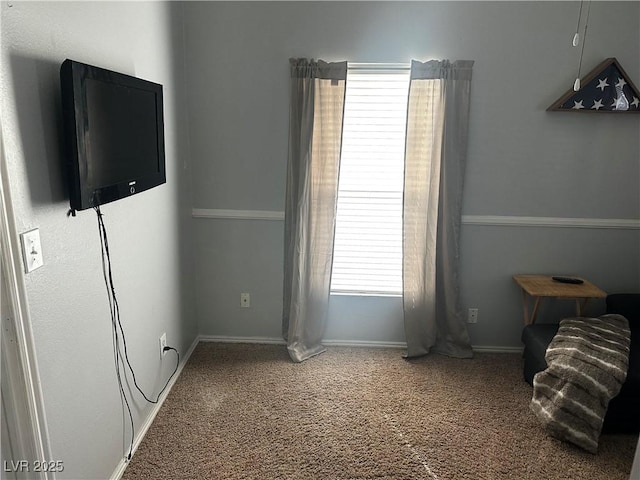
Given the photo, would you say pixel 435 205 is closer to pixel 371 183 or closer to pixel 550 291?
pixel 371 183

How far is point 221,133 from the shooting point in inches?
119

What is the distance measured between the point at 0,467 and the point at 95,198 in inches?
35.6

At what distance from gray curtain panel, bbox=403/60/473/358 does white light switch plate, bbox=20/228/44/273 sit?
7.03ft

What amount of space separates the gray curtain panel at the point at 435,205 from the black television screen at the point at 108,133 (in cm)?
158

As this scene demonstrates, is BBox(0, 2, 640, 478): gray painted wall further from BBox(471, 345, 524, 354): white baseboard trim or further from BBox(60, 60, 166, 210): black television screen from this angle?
BBox(60, 60, 166, 210): black television screen

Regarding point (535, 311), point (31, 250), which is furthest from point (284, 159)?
point (535, 311)

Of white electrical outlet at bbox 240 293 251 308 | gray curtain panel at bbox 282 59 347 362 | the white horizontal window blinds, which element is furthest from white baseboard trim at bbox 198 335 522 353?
the white horizontal window blinds

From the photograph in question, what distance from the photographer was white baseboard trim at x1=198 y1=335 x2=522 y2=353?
3.28 metres

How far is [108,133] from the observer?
5.78 ft

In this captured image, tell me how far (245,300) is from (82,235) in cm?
168

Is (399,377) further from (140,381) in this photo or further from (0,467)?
(0,467)

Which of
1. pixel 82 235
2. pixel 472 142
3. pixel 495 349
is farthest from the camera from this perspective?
pixel 495 349

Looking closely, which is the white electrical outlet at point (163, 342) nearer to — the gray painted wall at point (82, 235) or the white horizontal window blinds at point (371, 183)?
the gray painted wall at point (82, 235)

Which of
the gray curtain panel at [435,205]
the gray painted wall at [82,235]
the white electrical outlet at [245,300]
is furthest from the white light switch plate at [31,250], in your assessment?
the gray curtain panel at [435,205]
